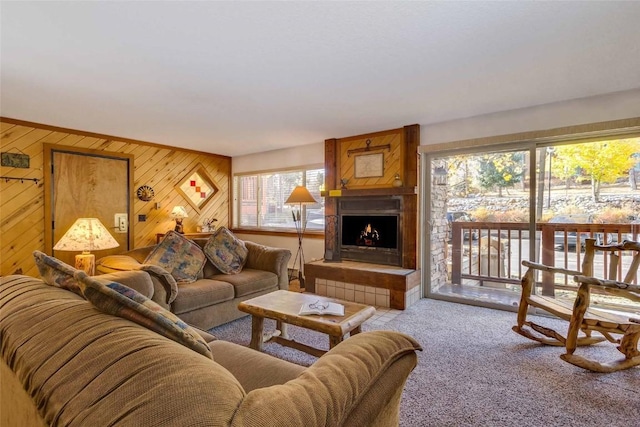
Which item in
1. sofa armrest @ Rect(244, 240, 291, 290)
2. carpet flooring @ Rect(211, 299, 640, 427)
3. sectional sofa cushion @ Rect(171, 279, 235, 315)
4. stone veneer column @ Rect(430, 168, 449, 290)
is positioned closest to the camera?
carpet flooring @ Rect(211, 299, 640, 427)

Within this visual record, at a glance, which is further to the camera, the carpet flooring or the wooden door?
the wooden door

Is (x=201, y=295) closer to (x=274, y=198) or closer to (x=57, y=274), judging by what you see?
(x=57, y=274)

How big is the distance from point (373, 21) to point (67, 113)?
3.49 meters

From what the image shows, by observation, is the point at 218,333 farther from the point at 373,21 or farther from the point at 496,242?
the point at 496,242

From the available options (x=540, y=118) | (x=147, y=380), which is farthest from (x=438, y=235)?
(x=147, y=380)

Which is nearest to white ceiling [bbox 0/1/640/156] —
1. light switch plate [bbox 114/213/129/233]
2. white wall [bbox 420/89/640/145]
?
white wall [bbox 420/89/640/145]

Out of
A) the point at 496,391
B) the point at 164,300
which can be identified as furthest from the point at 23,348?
the point at 496,391

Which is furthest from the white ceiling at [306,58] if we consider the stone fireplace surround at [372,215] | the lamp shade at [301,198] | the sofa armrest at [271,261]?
the sofa armrest at [271,261]

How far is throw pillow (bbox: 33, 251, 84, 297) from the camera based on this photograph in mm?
1287

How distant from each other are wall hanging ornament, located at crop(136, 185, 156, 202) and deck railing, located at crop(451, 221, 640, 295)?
4462 mm

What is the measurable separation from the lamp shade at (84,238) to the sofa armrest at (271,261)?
141cm

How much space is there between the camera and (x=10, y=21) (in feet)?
5.76

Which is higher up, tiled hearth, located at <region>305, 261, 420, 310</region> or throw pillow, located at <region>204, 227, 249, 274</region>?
throw pillow, located at <region>204, 227, 249, 274</region>

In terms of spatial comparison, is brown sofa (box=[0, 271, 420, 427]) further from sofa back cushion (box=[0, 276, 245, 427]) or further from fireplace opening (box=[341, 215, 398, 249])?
fireplace opening (box=[341, 215, 398, 249])
